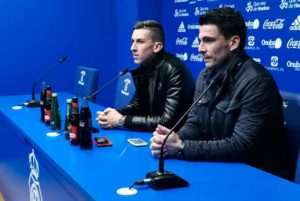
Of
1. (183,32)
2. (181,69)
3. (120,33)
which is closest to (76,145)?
(181,69)

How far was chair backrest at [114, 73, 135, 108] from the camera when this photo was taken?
3091 millimetres

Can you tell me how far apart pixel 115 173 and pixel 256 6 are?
2.11 meters

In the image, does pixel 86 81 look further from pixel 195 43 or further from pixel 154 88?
pixel 154 88

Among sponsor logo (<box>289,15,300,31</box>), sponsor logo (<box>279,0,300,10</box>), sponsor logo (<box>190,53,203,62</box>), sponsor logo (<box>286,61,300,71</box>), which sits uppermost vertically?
sponsor logo (<box>279,0,300,10</box>)

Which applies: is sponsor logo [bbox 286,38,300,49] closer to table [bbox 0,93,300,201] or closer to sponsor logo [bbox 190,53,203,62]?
sponsor logo [bbox 190,53,203,62]

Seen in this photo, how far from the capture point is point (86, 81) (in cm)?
364

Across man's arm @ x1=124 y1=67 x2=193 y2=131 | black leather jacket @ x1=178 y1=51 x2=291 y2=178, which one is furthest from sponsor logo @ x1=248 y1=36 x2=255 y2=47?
black leather jacket @ x1=178 y1=51 x2=291 y2=178

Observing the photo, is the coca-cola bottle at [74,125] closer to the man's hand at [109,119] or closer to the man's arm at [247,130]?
the man's hand at [109,119]

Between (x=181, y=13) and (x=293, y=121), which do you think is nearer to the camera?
(x=293, y=121)

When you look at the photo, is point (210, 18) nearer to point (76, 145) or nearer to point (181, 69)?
point (181, 69)

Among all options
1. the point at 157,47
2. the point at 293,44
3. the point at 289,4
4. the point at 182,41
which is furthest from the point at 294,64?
the point at 182,41

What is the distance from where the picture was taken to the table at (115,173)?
52.3 inches

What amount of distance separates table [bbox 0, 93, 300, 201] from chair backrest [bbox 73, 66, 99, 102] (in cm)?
104

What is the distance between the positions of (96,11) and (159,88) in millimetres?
2524
